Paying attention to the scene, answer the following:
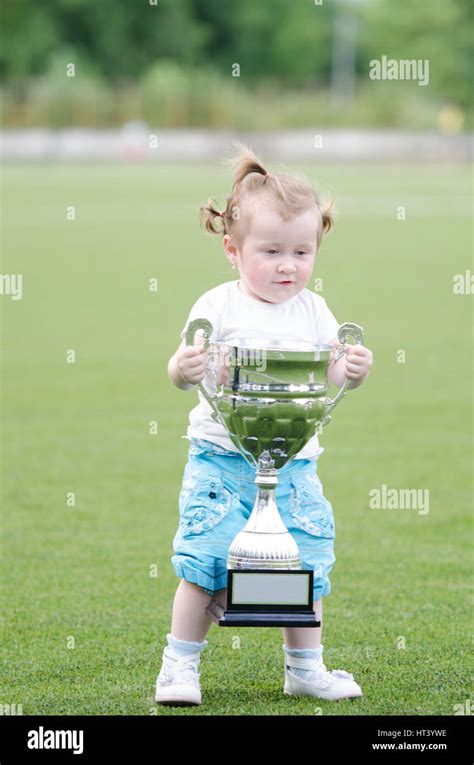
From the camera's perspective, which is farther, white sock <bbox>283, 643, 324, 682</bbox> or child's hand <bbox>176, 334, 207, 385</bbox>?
white sock <bbox>283, 643, 324, 682</bbox>

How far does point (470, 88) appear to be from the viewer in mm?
70750

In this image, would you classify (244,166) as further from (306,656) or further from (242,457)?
(306,656)

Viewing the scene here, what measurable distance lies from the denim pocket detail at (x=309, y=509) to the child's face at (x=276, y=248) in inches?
22.5

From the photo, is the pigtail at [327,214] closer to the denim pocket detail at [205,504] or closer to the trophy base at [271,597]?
the denim pocket detail at [205,504]

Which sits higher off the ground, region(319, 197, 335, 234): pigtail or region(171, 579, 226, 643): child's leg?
region(319, 197, 335, 234): pigtail

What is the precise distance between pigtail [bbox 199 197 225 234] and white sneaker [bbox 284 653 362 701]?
51.7 inches

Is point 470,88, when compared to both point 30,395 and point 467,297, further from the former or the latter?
point 30,395

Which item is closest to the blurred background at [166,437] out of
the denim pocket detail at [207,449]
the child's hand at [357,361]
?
the child's hand at [357,361]

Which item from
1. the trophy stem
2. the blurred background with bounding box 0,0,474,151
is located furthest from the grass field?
the blurred background with bounding box 0,0,474,151

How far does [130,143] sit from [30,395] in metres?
43.8

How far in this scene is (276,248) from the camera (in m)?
4.05

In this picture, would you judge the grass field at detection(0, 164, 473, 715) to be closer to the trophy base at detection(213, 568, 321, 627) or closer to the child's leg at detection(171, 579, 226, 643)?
the child's leg at detection(171, 579, 226, 643)

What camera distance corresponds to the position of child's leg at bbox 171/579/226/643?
166 inches

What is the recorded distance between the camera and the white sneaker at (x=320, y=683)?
4.30 metres
